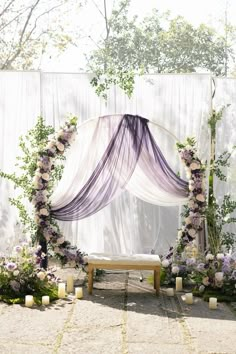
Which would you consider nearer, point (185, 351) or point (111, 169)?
point (185, 351)

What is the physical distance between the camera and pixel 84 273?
5.45 meters

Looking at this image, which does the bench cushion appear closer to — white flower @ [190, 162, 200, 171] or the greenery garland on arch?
the greenery garland on arch

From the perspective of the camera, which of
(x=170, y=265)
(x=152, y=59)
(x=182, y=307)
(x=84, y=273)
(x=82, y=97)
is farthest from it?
(x=152, y=59)

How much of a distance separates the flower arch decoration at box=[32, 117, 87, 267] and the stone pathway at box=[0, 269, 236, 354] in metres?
0.52

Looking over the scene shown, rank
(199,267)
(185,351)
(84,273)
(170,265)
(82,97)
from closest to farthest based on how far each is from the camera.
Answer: (185,351), (199,267), (170,265), (84,273), (82,97)

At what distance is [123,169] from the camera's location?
16.8 ft

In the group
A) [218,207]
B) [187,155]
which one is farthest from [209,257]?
[218,207]

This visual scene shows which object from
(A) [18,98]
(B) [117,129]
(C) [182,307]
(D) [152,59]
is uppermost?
(D) [152,59]

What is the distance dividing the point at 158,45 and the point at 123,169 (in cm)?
822

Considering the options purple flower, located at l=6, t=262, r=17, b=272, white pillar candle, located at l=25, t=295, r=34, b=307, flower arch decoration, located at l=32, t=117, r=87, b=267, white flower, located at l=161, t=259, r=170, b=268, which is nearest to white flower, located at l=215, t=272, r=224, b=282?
white flower, located at l=161, t=259, r=170, b=268

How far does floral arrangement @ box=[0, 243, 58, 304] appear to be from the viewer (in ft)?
14.3

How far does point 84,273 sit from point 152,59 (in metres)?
8.06

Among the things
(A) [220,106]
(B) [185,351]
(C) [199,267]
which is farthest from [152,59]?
(B) [185,351]

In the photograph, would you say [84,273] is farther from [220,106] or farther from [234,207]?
[220,106]
